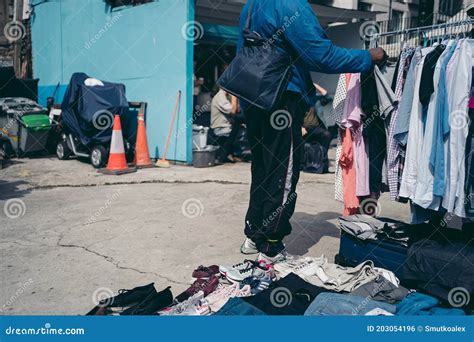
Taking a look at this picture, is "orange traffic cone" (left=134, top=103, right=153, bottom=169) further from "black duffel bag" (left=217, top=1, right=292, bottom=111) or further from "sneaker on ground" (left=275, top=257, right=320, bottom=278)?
"sneaker on ground" (left=275, top=257, right=320, bottom=278)

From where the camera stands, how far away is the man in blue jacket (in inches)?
120

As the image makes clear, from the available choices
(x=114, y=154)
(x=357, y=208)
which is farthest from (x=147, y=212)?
(x=114, y=154)

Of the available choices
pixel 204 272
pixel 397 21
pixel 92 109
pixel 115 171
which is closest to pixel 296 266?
pixel 204 272

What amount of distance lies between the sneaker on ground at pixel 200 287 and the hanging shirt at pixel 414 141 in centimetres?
148

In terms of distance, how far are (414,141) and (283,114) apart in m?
0.93

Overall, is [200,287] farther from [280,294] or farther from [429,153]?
[429,153]

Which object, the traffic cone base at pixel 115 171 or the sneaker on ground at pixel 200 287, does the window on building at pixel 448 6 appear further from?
the sneaker on ground at pixel 200 287

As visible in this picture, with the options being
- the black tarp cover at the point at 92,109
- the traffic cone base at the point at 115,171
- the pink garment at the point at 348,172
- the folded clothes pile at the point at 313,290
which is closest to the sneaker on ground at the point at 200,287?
the folded clothes pile at the point at 313,290

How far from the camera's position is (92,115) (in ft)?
25.3

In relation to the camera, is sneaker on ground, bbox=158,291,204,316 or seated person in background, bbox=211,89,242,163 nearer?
sneaker on ground, bbox=158,291,204,316

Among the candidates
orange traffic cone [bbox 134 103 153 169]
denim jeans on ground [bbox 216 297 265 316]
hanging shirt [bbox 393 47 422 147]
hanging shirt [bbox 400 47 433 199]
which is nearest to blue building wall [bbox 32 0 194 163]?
orange traffic cone [bbox 134 103 153 169]

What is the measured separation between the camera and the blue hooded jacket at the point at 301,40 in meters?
3.04

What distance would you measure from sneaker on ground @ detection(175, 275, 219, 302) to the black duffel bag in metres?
1.23
